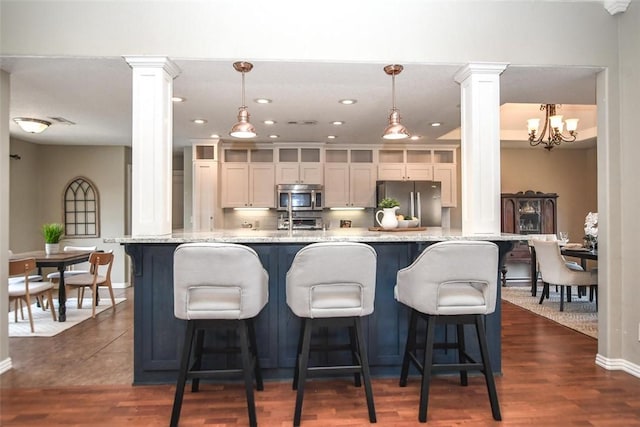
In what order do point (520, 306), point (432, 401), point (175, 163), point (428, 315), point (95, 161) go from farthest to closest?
Result: 1. point (175, 163)
2. point (95, 161)
3. point (520, 306)
4. point (432, 401)
5. point (428, 315)

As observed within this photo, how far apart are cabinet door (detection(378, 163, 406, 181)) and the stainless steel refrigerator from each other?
0.36 meters

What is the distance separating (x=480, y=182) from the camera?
9.53 feet

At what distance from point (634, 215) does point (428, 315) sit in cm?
186

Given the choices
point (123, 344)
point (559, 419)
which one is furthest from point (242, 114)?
point (559, 419)

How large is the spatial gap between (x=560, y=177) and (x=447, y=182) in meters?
2.25

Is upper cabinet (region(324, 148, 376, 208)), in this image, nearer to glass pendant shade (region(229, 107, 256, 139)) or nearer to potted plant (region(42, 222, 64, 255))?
glass pendant shade (region(229, 107, 256, 139))

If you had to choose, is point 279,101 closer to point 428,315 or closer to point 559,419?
point 428,315

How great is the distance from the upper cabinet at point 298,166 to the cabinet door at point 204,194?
106 cm

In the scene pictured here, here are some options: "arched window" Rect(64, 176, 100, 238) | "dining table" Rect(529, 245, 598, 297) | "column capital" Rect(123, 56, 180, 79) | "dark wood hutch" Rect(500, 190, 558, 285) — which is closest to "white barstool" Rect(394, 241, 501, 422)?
"column capital" Rect(123, 56, 180, 79)

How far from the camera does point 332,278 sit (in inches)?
84.6

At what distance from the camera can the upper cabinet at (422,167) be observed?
22.0 feet

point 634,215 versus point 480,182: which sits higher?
point 480,182

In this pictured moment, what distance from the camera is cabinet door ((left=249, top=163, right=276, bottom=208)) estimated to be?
6.57 metres

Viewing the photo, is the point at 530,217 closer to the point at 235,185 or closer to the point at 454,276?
the point at 235,185
